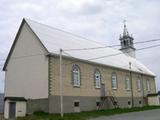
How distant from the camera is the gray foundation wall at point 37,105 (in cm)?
2920

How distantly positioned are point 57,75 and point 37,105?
369cm

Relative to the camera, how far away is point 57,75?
30.4 metres

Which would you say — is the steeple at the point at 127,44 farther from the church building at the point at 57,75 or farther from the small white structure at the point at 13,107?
the small white structure at the point at 13,107

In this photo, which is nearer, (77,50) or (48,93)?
(48,93)

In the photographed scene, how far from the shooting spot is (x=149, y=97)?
50.2 metres

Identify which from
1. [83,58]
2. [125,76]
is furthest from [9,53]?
[125,76]

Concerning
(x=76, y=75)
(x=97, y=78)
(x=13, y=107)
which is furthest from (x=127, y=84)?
(x=13, y=107)

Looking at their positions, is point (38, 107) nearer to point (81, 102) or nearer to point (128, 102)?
Answer: point (81, 102)

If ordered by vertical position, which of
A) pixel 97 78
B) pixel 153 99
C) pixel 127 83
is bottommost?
pixel 153 99

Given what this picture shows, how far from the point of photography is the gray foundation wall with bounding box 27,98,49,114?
2920 centimetres

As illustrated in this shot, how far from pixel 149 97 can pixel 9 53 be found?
26622 millimetres

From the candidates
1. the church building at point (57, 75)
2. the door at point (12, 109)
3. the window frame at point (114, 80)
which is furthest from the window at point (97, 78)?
the door at point (12, 109)

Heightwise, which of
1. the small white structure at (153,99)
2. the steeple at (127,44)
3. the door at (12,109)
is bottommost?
the door at (12,109)

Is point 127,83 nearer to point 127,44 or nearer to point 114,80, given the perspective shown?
point 114,80
